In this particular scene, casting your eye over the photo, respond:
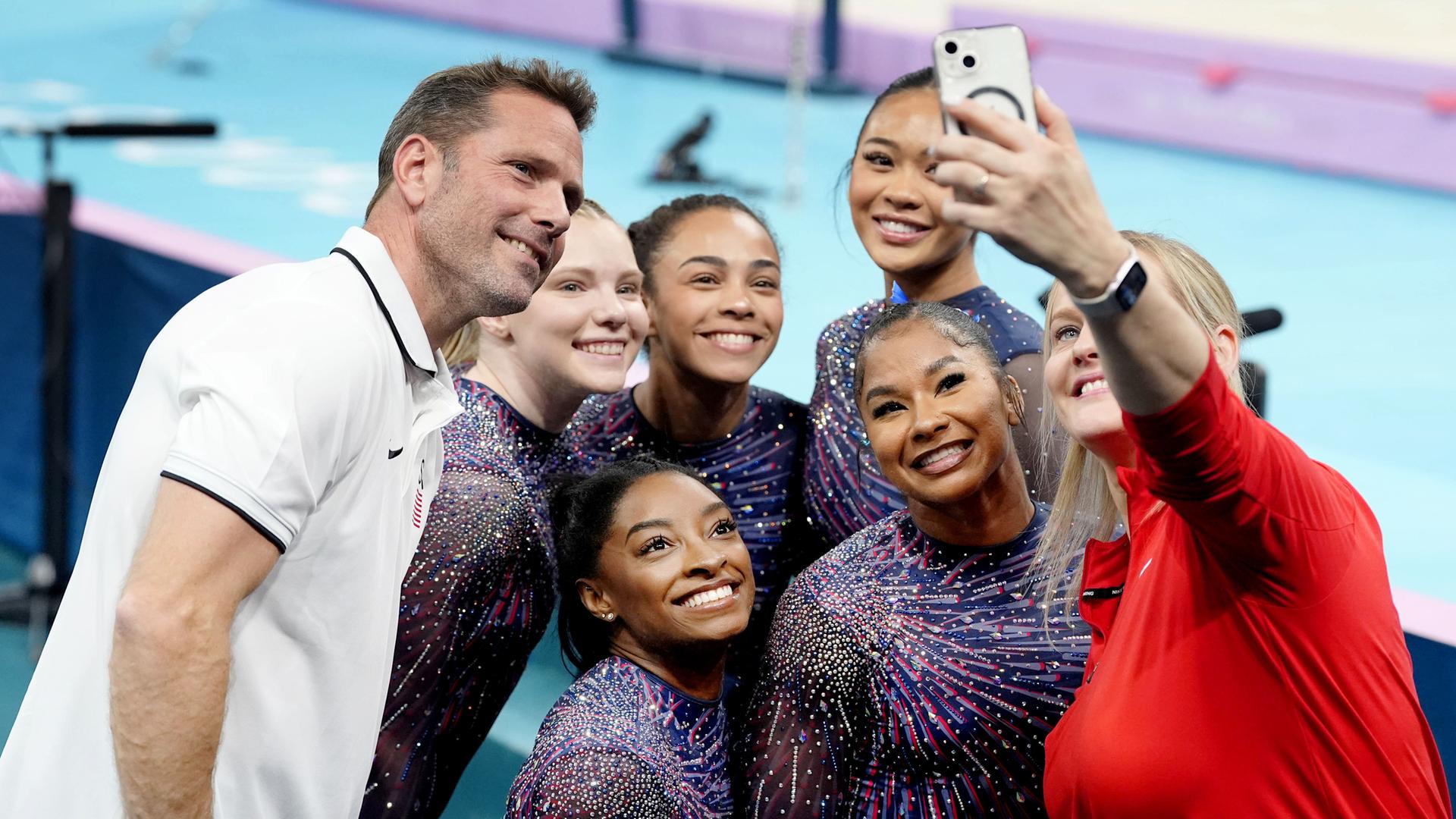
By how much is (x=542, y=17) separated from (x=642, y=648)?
1294cm

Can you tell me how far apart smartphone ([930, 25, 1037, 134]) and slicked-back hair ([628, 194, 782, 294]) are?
1697 millimetres

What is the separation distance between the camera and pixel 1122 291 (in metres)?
1.37

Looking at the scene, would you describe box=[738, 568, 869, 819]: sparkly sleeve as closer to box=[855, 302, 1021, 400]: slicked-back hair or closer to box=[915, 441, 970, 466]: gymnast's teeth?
box=[915, 441, 970, 466]: gymnast's teeth

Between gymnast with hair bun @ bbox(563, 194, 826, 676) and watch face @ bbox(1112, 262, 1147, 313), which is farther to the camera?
gymnast with hair bun @ bbox(563, 194, 826, 676)

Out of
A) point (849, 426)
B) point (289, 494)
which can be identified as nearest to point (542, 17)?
point (849, 426)

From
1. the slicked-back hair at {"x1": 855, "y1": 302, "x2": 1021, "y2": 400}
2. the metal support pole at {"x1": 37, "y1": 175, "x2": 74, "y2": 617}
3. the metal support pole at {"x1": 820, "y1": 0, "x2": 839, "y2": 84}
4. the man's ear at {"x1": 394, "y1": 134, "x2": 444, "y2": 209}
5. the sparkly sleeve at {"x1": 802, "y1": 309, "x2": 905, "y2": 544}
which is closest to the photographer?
the man's ear at {"x1": 394, "y1": 134, "x2": 444, "y2": 209}

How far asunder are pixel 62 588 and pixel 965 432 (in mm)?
3881

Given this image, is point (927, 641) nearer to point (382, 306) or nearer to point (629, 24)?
point (382, 306)

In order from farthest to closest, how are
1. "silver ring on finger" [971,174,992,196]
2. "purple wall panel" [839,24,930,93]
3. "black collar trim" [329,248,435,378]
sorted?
"purple wall panel" [839,24,930,93] → "black collar trim" [329,248,435,378] → "silver ring on finger" [971,174,992,196]

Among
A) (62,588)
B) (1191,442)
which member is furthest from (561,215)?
(62,588)

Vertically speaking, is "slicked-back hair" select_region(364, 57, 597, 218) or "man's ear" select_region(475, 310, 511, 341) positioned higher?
"slicked-back hair" select_region(364, 57, 597, 218)

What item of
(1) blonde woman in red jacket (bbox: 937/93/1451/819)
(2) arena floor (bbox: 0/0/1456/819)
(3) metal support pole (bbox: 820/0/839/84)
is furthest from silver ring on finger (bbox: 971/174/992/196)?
(3) metal support pole (bbox: 820/0/839/84)

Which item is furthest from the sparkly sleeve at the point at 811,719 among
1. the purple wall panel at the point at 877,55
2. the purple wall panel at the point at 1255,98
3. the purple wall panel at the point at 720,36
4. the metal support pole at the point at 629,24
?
the metal support pole at the point at 629,24

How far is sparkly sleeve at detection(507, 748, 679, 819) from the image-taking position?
2.32 meters
